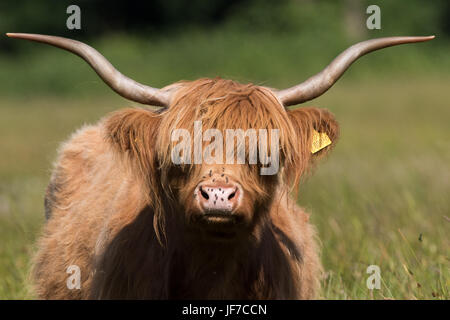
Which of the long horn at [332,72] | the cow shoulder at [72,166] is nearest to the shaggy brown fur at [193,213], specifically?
the long horn at [332,72]

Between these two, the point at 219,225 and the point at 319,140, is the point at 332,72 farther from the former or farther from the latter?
the point at 219,225

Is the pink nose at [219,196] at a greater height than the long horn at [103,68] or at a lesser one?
lesser

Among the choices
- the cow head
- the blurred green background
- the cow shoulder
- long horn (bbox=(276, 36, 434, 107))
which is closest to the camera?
the cow head

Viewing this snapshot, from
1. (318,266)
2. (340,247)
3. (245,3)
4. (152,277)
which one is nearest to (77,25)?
(152,277)

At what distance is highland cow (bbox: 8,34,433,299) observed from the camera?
4.01 metres

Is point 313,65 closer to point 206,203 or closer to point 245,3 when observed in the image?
point 245,3

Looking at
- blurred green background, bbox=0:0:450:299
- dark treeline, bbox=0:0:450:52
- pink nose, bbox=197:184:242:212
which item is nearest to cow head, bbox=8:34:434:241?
pink nose, bbox=197:184:242:212

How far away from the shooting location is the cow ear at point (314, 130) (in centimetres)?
427

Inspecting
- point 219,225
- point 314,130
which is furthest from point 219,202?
point 314,130

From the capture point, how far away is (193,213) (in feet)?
12.3

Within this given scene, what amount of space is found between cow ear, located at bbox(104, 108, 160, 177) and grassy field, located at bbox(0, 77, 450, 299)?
1456 millimetres

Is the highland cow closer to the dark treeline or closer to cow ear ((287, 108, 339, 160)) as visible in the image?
cow ear ((287, 108, 339, 160))

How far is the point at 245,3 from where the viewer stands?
41.1 m

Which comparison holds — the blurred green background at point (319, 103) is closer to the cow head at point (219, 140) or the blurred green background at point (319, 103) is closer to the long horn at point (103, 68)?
the cow head at point (219, 140)
